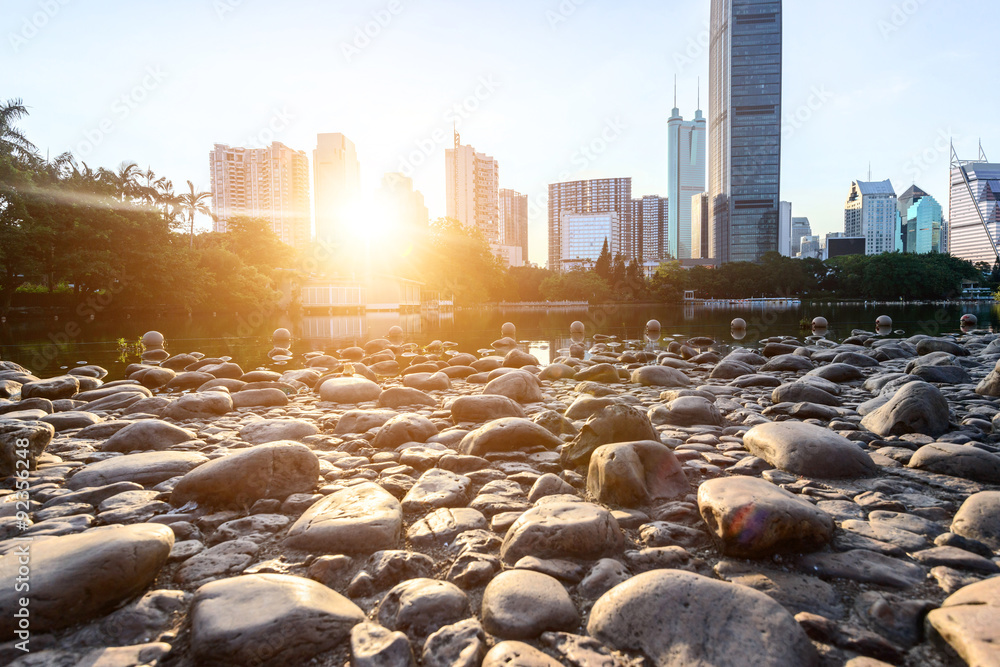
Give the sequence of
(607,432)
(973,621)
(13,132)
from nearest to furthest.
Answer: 1. (973,621)
2. (607,432)
3. (13,132)

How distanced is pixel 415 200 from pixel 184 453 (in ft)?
319

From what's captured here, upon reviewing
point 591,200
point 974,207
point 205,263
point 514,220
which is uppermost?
point 591,200

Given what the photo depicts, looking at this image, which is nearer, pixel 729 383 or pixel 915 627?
pixel 915 627

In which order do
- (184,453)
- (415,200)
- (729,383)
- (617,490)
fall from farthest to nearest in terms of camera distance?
(415,200) → (729,383) → (184,453) → (617,490)

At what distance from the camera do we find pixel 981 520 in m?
2.48

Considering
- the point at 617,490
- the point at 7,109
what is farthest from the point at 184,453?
the point at 7,109

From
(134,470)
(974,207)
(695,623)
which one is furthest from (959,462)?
(974,207)

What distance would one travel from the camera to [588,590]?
2.14m

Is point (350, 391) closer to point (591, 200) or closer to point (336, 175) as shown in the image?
point (336, 175)

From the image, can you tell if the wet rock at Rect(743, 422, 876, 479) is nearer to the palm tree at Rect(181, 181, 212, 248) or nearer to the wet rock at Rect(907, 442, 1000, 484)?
the wet rock at Rect(907, 442, 1000, 484)

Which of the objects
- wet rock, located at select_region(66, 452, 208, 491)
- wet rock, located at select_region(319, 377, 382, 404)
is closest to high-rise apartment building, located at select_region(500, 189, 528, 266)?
wet rock, located at select_region(319, 377, 382, 404)

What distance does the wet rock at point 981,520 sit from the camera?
2422mm

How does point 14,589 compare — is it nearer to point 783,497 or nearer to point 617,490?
point 617,490

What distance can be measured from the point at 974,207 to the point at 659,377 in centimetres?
12918
